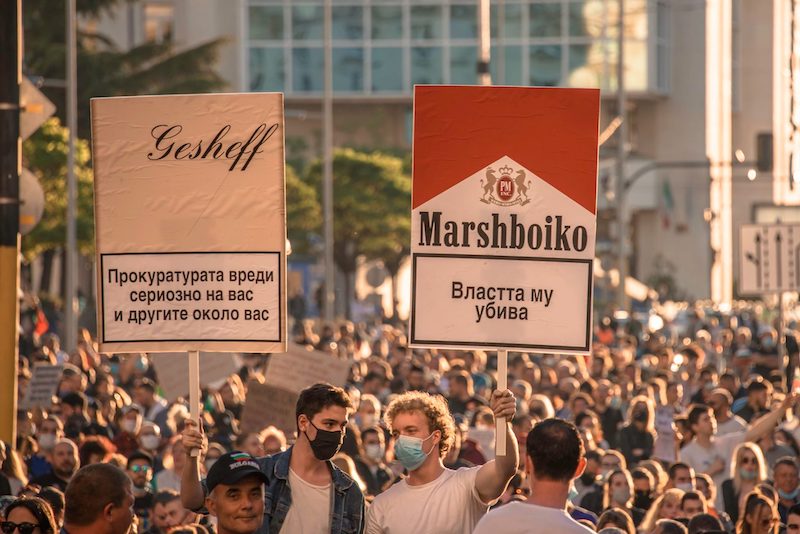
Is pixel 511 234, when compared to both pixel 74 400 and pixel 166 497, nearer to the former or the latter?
pixel 166 497

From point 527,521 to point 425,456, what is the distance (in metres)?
1.30

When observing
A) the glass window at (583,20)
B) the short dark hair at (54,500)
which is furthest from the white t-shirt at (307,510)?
the glass window at (583,20)

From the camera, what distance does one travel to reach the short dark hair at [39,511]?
7043 millimetres

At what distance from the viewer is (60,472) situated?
1206 centimetres

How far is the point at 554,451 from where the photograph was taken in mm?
6137

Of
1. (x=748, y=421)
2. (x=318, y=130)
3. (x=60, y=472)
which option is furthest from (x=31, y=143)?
(x=318, y=130)

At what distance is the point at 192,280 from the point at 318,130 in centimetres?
7865

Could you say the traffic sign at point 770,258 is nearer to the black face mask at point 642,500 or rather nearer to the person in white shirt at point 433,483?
the black face mask at point 642,500

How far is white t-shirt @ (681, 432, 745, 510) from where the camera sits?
545 inches

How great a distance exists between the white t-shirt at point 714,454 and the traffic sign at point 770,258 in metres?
4.82

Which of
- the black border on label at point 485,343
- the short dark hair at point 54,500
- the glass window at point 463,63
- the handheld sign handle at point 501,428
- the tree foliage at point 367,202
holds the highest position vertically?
the glass window at point 463,63

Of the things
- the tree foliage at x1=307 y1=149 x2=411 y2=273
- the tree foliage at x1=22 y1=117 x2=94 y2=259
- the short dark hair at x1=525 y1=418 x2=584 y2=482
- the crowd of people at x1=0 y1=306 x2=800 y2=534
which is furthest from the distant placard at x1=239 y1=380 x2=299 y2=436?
the tree foliage at x1=307 y1=149 x2=411 y2=273

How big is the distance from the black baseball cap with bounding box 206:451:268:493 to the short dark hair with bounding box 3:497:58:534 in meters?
0.79

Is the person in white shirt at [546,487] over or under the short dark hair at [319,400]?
under
